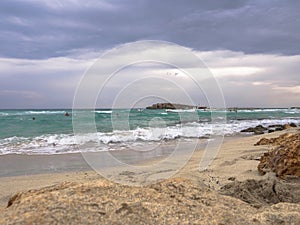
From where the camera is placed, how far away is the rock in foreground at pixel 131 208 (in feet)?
6.83

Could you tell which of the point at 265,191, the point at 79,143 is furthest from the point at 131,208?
the point at 79,143

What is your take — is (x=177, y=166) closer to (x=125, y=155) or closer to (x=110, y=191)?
(x=125, y=155)

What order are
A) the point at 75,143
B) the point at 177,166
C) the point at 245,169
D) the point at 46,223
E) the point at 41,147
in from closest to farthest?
the point at 46,223 → the point at 245,169 → the point at 177,166 → the point at 41,147 → the point at 75,143

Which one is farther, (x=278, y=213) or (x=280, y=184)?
(x=280, y=184)

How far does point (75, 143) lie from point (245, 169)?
9073 millimetres

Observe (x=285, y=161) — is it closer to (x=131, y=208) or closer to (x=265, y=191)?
(x=265, y=191)

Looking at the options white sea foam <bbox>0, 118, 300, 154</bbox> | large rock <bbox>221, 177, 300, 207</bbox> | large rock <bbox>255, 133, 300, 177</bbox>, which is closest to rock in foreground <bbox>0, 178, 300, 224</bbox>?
large rock <bbox>221, 177, 300, 207</bbox>

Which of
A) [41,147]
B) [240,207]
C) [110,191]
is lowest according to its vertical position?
[41,147]

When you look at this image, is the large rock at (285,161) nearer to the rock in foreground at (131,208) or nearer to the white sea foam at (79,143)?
the rock in foreground at (131,208)

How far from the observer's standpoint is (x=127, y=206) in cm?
230

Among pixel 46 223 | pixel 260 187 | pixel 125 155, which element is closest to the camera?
pixel 46 223

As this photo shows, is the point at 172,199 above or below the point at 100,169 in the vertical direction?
above

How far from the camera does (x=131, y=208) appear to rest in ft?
7.47

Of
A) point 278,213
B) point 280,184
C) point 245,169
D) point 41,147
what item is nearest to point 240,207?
point 278,213
